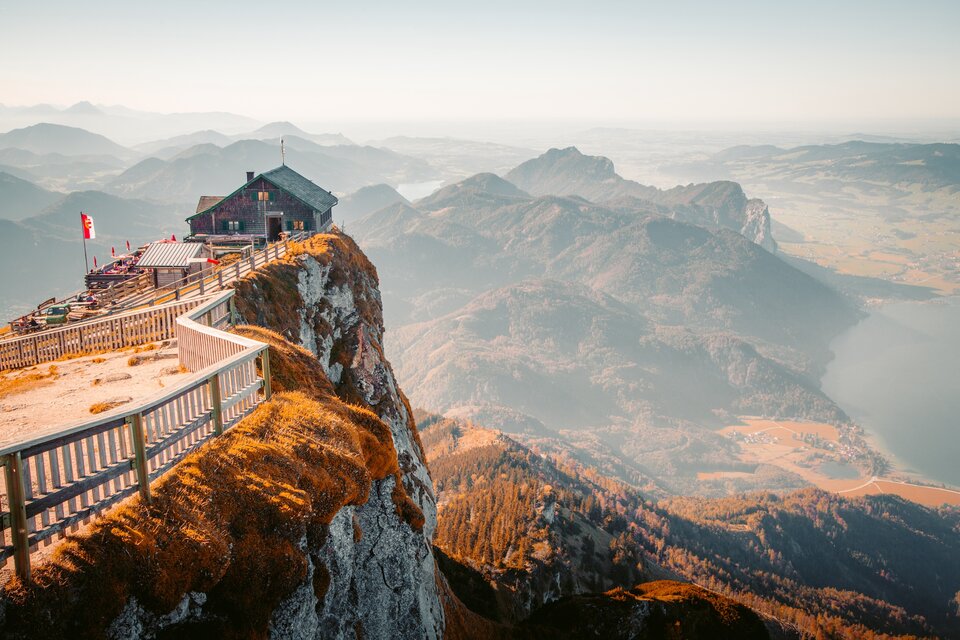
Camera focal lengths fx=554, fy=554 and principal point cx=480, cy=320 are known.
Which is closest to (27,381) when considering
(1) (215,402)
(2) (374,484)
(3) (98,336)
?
(3) (98,336)

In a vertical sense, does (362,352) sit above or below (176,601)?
below

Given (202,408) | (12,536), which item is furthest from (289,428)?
(12,536)

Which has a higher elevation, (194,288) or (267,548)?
(194,288)

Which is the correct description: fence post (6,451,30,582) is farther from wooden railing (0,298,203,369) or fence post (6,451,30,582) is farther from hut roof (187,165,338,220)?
hut roof (187,165,338,220)

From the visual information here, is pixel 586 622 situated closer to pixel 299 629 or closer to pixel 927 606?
pixel 299 629

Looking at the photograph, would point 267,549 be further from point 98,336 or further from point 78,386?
point 98,336

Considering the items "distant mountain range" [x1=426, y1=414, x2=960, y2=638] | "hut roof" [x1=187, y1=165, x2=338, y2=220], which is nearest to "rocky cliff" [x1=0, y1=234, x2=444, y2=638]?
"distant mountain range" [x1=426, y1=414, x2=960, y2=638]
